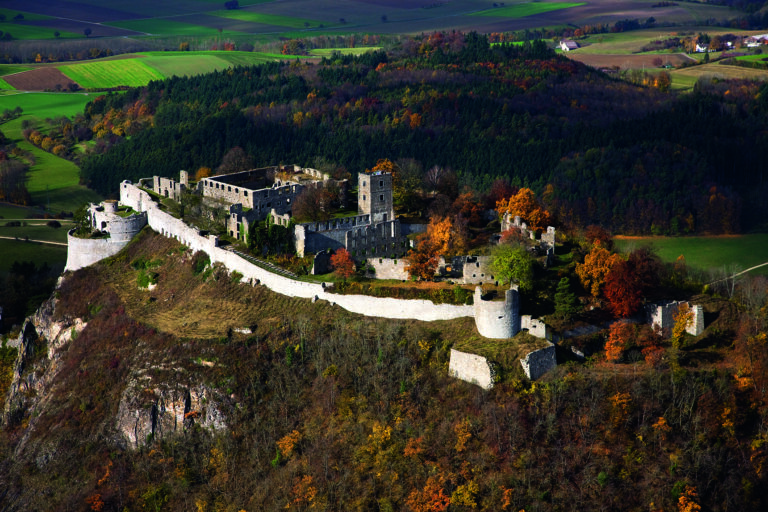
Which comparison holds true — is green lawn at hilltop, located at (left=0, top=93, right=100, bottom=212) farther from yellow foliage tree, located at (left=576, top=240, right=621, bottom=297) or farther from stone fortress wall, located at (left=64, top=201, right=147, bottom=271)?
yellow foliage tree, located at (left=576, top=240, right=621, bottom=297)

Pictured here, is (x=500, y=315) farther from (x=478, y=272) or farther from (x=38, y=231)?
(x=38, y=231)

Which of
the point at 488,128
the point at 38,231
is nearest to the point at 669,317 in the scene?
the point at 38,231

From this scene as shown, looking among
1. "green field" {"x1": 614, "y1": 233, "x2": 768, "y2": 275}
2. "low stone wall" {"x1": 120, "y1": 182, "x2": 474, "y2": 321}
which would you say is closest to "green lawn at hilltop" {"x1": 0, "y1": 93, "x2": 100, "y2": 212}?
"low stone wall" {"x1": 120, "y1": 182, "x2": 474, "y2": 321}

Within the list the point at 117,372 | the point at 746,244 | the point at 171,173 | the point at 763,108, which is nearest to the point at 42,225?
the point at 171,173

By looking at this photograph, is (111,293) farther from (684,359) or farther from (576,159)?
(576,159)

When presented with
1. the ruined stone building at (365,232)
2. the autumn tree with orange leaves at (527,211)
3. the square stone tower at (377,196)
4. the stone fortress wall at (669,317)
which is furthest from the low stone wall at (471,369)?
the square stone tower at (377,196)
